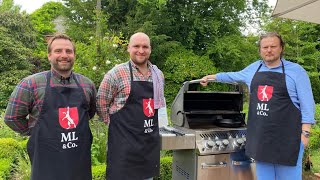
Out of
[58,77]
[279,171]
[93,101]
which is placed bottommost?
[279,171]

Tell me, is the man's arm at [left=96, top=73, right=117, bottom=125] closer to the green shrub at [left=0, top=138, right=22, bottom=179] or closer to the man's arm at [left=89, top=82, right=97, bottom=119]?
the man's arm at [left=89, top=82, right=97, bottom=119]

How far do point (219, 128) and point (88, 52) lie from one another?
502cm

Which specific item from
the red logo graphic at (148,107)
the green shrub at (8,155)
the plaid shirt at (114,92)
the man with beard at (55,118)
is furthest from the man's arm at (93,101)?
the green shrub at (8,155)

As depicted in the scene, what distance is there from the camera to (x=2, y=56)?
42.0ft

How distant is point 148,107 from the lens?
2428 millimetres

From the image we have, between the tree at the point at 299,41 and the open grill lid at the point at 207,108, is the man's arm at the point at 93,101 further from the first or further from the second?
the tree at the point at 299,41

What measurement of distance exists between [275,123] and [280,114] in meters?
0.08

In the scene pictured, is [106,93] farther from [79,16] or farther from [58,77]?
[79,16]

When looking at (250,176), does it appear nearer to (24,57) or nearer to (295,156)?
(295,156)

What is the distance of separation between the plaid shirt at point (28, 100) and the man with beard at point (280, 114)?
144cm

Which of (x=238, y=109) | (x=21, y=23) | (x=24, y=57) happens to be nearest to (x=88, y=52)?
(x=238, y=109)

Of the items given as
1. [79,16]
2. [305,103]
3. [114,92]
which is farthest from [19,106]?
[79,16]

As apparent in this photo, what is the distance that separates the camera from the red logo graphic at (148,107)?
241 cm

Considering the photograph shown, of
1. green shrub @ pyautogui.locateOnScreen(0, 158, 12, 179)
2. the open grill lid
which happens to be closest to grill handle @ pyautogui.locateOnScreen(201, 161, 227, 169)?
the open grill lid
